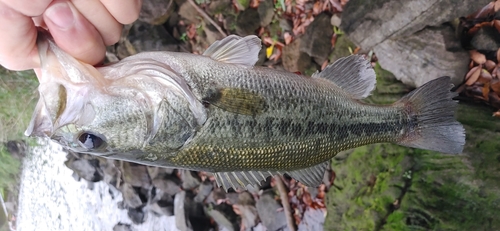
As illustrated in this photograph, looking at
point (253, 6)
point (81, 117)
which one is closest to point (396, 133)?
point (81, 117)

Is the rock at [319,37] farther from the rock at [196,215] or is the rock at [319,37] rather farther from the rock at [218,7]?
the rock at [196,215]

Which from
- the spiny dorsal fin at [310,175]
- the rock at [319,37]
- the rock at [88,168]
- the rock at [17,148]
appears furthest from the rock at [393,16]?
the rock at [17,148]

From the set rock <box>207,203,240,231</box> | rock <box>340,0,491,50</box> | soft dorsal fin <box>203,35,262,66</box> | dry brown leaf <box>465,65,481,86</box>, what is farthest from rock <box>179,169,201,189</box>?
soft dorsal fin <box>203,35,262,66</box>

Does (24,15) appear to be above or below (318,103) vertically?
above

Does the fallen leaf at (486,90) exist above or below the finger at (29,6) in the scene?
below

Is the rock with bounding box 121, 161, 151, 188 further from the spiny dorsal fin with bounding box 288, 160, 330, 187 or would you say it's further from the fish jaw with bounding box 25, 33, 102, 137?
the fish jaw with bounding box 25, 33, 102, 137

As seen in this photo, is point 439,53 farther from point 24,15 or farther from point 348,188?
point 24,15

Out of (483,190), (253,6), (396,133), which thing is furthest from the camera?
(253,6)
